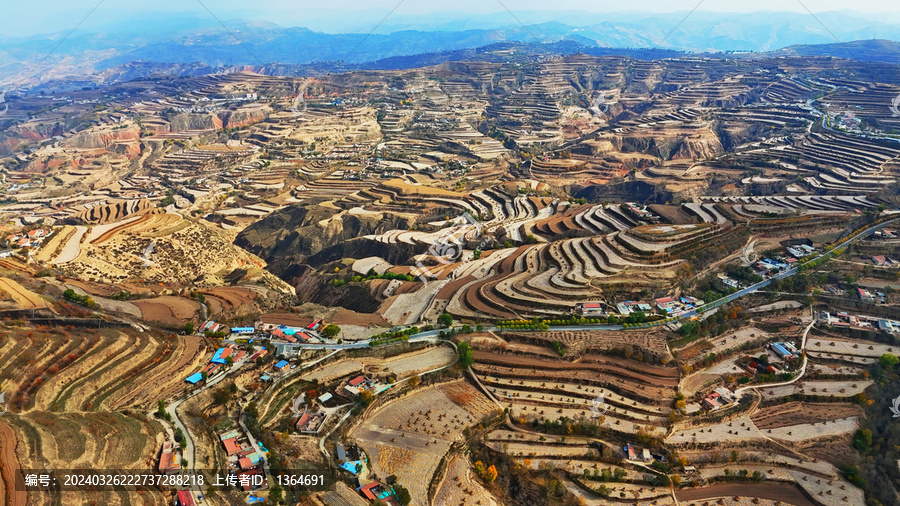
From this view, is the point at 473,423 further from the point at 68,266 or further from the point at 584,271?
the point at 68,266

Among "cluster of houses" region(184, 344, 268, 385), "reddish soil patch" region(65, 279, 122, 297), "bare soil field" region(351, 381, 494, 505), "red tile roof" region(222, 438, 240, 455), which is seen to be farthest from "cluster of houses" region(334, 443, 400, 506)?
"reddish soil patch" region(65, 279, 122, 297)

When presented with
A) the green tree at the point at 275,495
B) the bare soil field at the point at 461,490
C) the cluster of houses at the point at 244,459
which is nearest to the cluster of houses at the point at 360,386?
the cluster of houses at the point at 244,459

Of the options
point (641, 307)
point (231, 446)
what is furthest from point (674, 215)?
point (231, 446)

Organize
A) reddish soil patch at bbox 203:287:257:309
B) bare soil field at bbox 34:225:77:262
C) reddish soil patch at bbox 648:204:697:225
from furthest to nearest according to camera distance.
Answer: reddish soil patch at bbox 648:204:697:225 → bare soil field at bbox 34:225:77:262 → reddish soil patch at bbox 203:287:257:309

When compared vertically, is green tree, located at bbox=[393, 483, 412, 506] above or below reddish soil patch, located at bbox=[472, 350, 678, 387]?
below

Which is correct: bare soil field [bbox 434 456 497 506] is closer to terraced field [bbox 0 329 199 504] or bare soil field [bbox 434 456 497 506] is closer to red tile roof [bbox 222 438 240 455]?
red tile roof [bbox 222 438 240 455]
